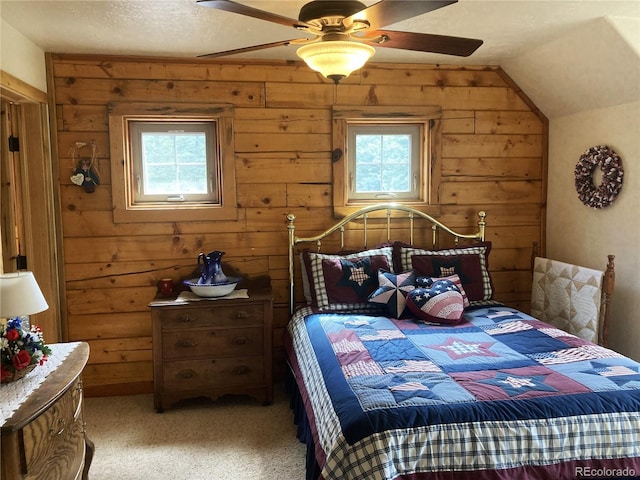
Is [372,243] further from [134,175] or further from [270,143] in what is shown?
[134,175]

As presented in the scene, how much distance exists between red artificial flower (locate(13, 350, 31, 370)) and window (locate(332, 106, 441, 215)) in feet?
7.28

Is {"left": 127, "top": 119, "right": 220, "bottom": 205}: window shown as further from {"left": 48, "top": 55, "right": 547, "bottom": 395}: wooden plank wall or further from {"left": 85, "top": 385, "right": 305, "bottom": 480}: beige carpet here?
{"left": 85, "top": 385, "right": 305, "bottom": 480}: beige carpet

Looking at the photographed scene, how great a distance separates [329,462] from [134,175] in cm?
247

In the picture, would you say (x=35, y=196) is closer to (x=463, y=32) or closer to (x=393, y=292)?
(x=393, y=292)

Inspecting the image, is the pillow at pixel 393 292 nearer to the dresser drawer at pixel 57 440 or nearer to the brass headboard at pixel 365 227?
the brass headboard at pixel 365 227

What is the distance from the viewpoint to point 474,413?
1861mm

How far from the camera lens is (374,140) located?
379 cm

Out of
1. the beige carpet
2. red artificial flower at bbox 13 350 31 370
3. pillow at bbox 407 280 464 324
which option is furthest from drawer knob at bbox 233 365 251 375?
red artificial flower at bbox 13 350 31 370

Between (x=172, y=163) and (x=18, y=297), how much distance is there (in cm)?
179

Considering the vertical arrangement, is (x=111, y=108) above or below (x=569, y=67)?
below

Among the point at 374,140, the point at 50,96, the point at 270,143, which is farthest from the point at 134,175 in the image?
the point at 374,140

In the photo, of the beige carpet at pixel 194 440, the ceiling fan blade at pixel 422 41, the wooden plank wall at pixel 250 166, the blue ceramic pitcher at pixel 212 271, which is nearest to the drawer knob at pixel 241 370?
the beige carpet at pixel 194 440

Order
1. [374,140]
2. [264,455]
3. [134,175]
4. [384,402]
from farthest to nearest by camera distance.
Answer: [374,140] → [134,175] → [264,455] → [384,402]

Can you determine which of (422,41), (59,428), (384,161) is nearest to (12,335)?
(59,428)
